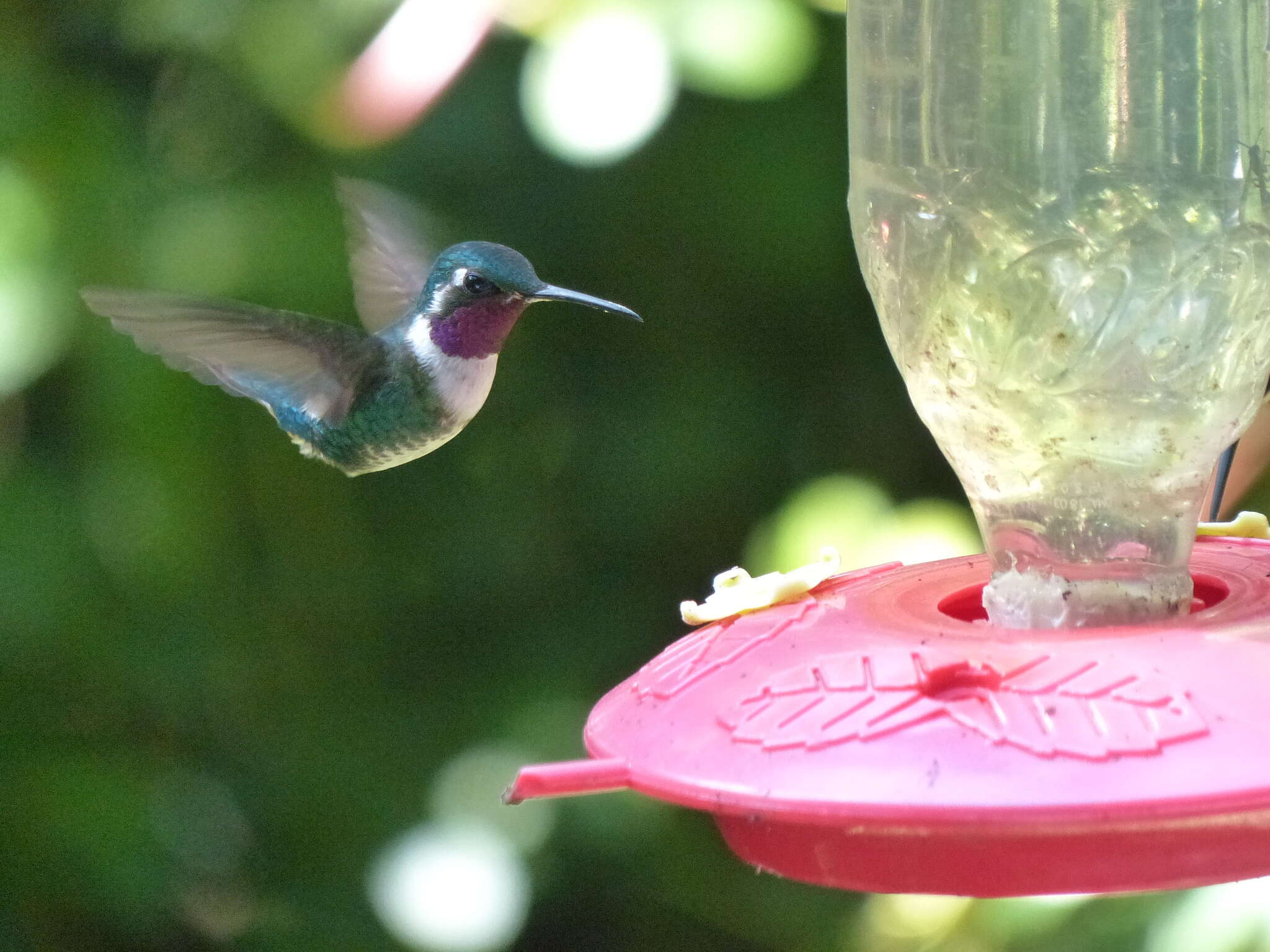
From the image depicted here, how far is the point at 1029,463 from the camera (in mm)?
1597

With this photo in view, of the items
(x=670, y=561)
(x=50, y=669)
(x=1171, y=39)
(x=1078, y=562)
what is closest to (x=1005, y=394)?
(x=1078, y=562)

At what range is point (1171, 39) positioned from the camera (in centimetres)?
152

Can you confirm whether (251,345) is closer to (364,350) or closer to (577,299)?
(364,350)

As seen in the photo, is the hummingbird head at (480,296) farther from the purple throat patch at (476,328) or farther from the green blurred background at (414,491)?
the green blurred background at (414,491)

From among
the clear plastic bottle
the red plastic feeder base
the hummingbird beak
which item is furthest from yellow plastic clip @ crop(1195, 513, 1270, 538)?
the hummingbird beak

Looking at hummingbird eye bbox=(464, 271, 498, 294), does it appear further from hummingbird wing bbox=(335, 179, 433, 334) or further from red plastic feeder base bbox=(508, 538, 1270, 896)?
red plastic feeder base bbox=(508, 538, 1270, 896)

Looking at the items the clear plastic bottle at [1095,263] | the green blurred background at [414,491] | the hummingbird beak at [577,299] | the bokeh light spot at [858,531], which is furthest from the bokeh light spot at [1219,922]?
the hummingbird beak at [577,299]

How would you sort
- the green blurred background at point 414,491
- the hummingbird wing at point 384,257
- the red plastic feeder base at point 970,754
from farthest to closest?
the green blurred background at point 414,491, the hummingbird wing at point 384,257, the red plastic feeder base at point 970,754

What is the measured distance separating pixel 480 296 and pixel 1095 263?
708 mm

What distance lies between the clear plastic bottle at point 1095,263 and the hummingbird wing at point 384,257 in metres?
0.83

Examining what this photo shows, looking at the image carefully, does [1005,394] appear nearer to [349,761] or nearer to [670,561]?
[670,561]

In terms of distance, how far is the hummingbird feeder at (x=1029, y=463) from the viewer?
1.16 meters

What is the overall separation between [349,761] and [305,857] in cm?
18

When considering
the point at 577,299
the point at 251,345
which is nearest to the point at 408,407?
the point at 251,345
